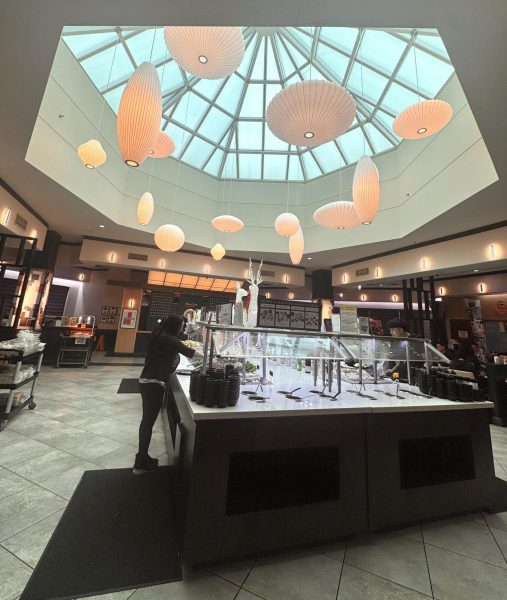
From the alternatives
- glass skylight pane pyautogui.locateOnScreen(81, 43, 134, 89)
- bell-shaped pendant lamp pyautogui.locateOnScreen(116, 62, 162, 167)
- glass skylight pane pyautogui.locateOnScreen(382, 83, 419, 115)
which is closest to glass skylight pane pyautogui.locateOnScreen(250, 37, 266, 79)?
glass skylight pane pyautogui.locateOnScreen(81, 43, 134, 89)

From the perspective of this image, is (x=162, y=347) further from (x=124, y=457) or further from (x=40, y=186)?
(x=40, y=186)

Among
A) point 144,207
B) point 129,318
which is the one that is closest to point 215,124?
point 144,207

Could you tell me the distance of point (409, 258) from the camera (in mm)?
8430

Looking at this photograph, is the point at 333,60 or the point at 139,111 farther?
the point at 333,60

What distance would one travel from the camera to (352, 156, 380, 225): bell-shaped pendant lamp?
3719 mm

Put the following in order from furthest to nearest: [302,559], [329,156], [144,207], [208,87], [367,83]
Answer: [329,156] < [208,87] < [367,83] < [144,207] < [302,559]

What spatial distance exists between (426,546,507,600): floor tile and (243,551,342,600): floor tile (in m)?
0.63

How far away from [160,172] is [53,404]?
24.4 ft

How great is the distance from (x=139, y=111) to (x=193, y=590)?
3.68 meters

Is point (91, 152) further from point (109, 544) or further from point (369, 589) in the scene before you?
point (369, 589)

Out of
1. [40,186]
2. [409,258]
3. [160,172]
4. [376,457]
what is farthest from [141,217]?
[409,258]

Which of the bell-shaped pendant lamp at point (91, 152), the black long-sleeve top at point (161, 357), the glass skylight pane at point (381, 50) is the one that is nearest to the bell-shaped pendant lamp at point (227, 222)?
the bell-shaped pendant lamp at point (91, 152)

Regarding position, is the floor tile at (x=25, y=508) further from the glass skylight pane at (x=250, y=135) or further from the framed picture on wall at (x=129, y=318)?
the glass skylight pane at (x=250, y=135)

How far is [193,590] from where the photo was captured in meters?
1.56
